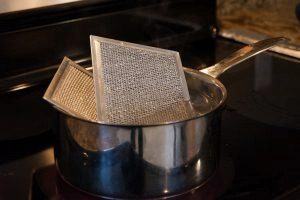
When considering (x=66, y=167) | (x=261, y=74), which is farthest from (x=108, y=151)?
(x=261, y=74)

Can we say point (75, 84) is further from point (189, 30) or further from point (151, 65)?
point (189, 30)

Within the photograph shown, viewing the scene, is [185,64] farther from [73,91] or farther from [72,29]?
[73,91]

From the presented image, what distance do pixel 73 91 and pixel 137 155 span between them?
0.43 feet

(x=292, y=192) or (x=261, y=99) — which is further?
(x=261, y=99)

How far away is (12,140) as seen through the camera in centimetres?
62

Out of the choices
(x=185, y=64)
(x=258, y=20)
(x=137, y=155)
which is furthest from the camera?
(x=258, y=20)

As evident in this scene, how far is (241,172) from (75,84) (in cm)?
21

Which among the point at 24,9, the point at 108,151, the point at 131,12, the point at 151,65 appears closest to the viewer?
the point at 108,151

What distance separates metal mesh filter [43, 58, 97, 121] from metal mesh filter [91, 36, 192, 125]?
0.04m

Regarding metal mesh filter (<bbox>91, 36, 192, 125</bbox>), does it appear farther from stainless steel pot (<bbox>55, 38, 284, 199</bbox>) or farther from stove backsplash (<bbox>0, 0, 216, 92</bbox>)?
stove backsplash (<bbox>0, 0, 216, 92</bbox>)

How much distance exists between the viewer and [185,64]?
838 mm

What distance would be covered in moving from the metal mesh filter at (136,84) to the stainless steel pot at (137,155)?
0.15ft

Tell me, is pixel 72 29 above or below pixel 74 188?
above

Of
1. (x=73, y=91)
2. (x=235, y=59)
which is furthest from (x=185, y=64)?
(x=73, y=91)
